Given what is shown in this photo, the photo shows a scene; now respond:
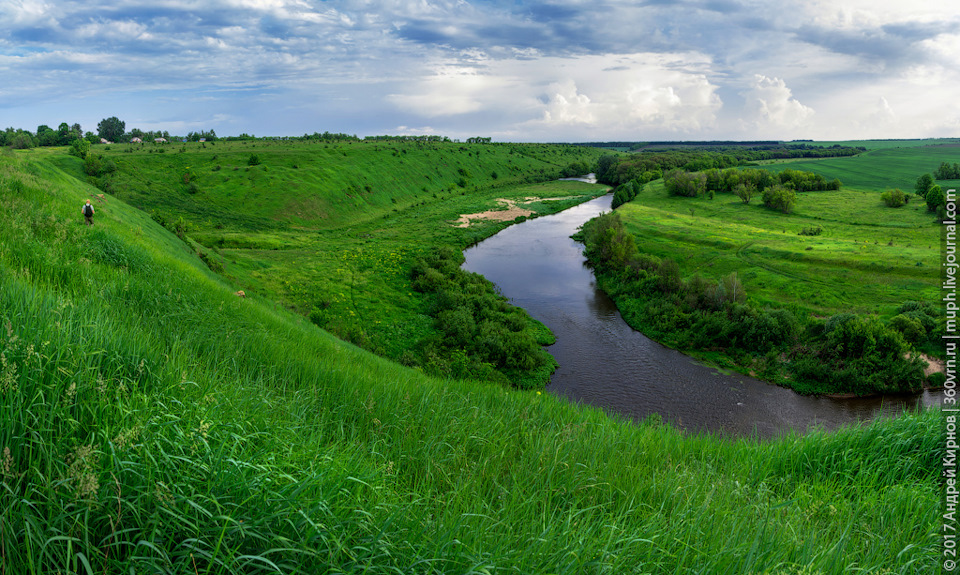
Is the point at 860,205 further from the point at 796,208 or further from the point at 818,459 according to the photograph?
the point at 818,459

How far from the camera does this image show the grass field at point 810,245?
38438 millimetres

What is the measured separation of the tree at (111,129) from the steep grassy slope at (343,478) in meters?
144

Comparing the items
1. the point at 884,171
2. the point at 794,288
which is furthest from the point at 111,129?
the point at 884,171

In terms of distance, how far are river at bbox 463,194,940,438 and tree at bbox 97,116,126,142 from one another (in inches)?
4935

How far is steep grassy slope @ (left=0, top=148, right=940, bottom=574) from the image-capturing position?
286 centimetres

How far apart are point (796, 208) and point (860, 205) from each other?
978 cm

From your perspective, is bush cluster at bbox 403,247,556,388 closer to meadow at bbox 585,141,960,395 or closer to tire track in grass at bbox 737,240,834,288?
meadow at bbox 585,141,960,395

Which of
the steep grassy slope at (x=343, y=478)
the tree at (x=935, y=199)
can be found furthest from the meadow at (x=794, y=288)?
the steep grassy slope at (x=343, y=478)

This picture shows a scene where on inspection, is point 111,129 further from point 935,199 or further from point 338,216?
point 935,199

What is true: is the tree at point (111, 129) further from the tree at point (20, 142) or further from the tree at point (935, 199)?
the tree at point (935, 199)

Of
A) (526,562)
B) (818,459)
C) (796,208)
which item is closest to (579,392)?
(818,459)

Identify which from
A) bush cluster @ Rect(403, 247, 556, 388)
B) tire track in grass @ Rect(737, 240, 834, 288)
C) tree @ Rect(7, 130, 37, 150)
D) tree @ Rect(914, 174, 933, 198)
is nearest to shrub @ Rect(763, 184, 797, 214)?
tree @ Rect(914, 174, 933, 198)

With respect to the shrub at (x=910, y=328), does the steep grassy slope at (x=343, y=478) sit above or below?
above

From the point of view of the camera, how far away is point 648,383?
28219 millimetres
